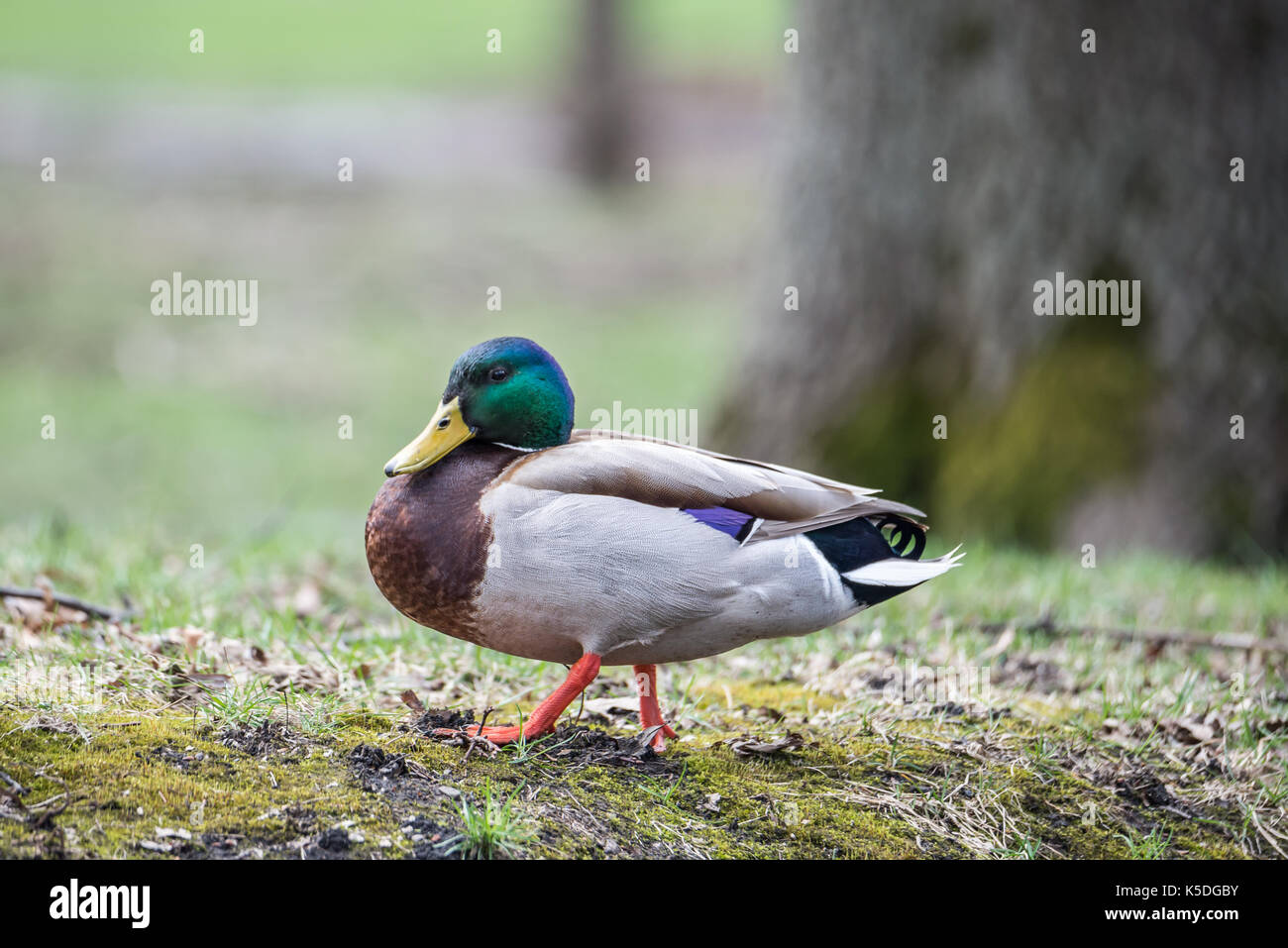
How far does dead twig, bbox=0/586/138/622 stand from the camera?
408 centimetres

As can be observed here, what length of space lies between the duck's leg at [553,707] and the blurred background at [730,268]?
2854 mm

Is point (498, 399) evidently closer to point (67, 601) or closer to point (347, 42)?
point (67, 601)

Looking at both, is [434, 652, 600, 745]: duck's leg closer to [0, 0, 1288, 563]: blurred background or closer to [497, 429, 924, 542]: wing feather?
[497, 429, 924, 542]: wing feather

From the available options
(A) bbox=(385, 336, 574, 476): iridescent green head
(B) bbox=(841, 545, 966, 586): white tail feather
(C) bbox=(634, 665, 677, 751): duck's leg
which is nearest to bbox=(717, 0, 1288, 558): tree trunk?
(B) bbox=(841, 545, 966, 586): white tail feather

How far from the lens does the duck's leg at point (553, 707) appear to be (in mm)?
3258

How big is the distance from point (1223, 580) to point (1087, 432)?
100 cm

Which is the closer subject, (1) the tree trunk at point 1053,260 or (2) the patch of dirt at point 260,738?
(2) the patch of dirt at point 260,738

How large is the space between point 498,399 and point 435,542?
43 cm

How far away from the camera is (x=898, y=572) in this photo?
339 cm

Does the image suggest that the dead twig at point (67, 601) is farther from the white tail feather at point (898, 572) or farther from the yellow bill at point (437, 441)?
the white tail feather at point (898, 572)

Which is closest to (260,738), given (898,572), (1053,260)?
(898,572)

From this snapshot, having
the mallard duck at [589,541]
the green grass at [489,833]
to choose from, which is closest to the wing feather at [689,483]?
the mallard duck at [589,541]

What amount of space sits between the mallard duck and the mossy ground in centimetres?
32
